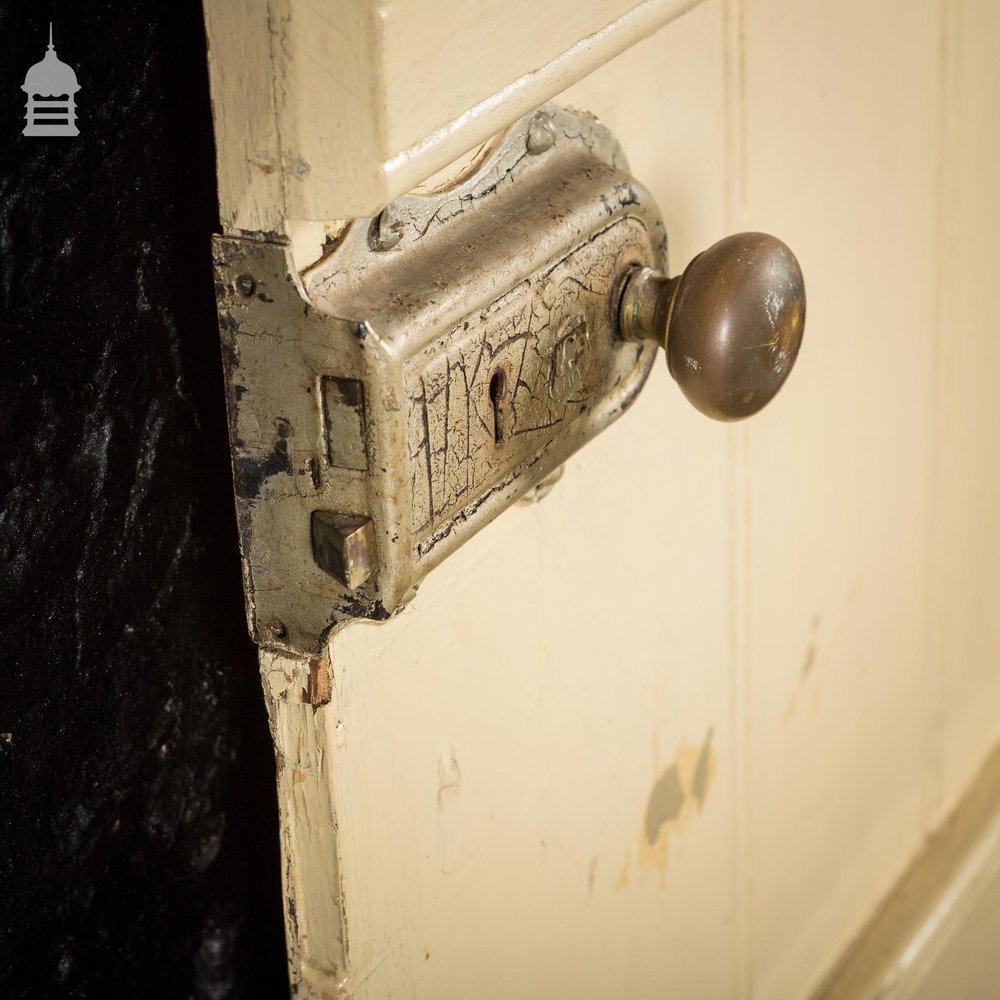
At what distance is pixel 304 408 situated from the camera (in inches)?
13.9

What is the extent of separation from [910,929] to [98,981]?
2.39 feet

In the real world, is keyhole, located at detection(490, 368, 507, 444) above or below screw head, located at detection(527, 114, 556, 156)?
below

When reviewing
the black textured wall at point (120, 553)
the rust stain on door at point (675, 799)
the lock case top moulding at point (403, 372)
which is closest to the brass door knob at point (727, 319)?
the lock case top moulding at point (403, 372)

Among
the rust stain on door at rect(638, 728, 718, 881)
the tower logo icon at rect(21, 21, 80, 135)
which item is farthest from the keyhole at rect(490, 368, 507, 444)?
the rust stain on door at rect(638, 728, 718, 881)

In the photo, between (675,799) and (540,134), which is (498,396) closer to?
(540,134)

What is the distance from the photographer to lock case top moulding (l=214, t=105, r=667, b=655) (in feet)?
1.14

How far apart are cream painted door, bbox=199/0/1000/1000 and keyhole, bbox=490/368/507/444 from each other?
71 millimetres

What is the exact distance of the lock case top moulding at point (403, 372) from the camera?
0.35 m

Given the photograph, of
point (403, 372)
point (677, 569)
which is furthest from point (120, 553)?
point (677, 569)

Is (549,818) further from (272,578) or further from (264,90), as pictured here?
(264,90)

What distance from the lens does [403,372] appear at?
1.15ft

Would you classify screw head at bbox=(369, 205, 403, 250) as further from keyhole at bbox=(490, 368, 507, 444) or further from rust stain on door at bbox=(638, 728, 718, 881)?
rust stain on door at bbox=(638, 728, 718, 881)

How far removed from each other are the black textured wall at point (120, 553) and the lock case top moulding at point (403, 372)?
0.12 ft

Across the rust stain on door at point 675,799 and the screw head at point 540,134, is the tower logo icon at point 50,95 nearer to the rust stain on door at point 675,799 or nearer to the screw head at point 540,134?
the screw head at point 540,134
